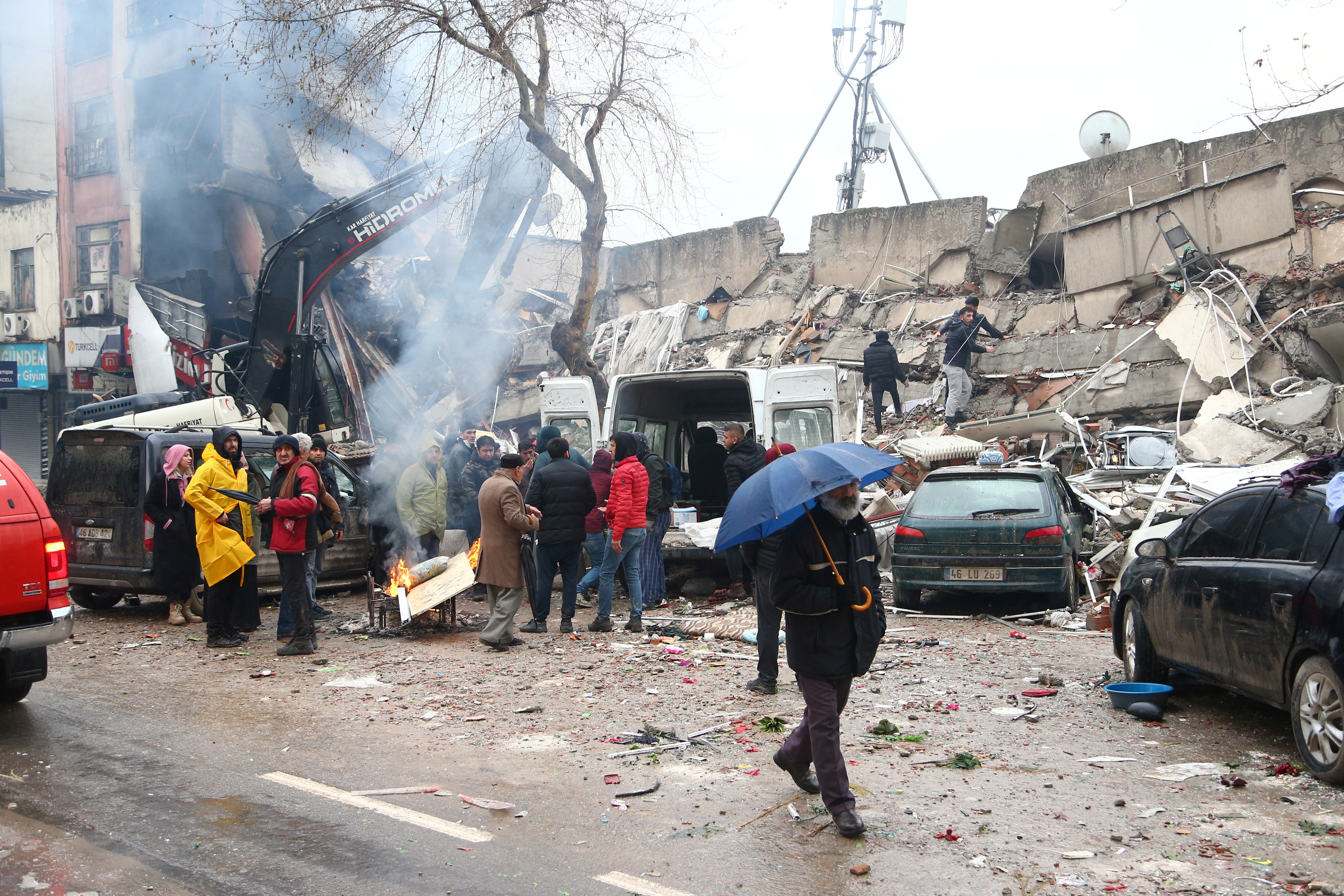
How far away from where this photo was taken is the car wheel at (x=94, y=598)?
9.94 m

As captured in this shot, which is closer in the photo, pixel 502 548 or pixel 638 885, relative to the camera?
pixel 638 885

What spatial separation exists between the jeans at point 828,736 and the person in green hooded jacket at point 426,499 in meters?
6.71

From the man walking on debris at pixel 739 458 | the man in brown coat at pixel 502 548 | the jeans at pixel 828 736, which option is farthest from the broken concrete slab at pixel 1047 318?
the jeans at pixel 828 736

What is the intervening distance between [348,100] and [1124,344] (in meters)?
12.1

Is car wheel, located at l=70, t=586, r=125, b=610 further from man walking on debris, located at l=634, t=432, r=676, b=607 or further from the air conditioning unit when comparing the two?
the air conditioning unit

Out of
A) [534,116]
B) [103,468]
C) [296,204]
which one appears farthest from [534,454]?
[296,204]

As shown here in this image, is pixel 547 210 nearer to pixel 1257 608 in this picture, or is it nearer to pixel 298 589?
pixel 298 589

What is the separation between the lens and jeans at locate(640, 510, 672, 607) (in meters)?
9.87

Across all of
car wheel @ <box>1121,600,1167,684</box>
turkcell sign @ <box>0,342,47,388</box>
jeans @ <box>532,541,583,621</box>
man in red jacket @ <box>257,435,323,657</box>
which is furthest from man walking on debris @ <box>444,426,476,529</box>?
turkcell sign @ <box>0,342,47,388</box>

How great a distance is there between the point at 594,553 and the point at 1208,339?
9.58 m

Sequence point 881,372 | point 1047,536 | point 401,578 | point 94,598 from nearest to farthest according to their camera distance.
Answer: point 401,578
point 1047,536
point 94,598
point 881,372

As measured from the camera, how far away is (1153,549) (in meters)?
6.29

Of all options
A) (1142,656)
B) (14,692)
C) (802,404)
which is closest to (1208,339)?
(802,404)

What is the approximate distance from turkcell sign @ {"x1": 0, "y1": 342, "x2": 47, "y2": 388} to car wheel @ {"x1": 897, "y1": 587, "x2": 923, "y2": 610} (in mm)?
28632
